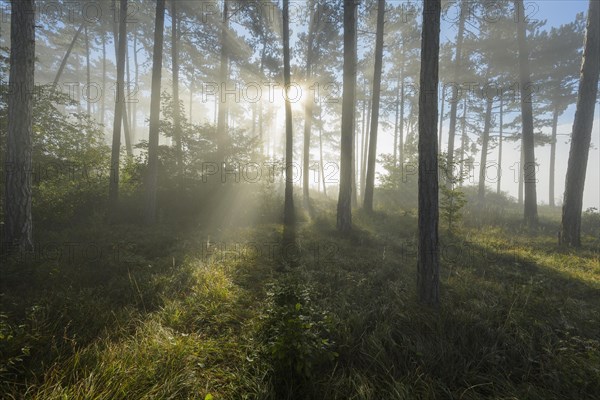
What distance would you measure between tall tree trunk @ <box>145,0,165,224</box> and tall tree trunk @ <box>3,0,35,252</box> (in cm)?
394

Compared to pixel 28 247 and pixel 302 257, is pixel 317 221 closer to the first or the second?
pixel 302 257

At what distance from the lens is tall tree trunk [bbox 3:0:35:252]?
601cm

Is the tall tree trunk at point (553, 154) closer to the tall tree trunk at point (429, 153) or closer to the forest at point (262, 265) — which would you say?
the forest at point (262, 265)

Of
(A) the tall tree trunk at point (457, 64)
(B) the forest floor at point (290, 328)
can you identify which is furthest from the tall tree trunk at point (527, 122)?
(B) the forest floor at point (290, 328)

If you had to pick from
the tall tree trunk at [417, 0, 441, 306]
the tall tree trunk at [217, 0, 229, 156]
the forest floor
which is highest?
the tall tree trunk at [217, 0, 229, 156]

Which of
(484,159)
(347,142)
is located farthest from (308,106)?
(484,159)

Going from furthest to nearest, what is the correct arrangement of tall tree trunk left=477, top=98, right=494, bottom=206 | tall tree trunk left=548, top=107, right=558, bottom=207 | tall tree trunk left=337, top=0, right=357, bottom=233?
tall tree trunk left=548, top=107, right=558, bottom=207
tall tree trunk left=477, top=98, right=494, bottom=206
tall tree trunk left=337, top=0, right=357, bottom=233

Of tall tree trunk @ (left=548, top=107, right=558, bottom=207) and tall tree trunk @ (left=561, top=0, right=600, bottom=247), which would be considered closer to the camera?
tall tree trunk @ (left=561, top=0, right=600, bottom=247)

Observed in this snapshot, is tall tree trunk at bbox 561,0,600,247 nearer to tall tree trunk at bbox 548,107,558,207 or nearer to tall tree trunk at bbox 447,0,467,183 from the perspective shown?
tall tree trunk at bbox 447,0,467,183

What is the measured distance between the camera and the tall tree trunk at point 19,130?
19.7ft

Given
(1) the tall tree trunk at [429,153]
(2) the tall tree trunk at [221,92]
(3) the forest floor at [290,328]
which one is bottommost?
(3) the forest floor at [290,328]

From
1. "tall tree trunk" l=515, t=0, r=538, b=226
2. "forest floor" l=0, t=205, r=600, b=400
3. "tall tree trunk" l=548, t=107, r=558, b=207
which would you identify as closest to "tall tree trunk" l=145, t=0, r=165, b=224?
"forest floor" l=0, t=205, r=600, b=400

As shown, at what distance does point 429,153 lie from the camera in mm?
4395

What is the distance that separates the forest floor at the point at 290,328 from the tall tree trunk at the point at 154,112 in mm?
3247
